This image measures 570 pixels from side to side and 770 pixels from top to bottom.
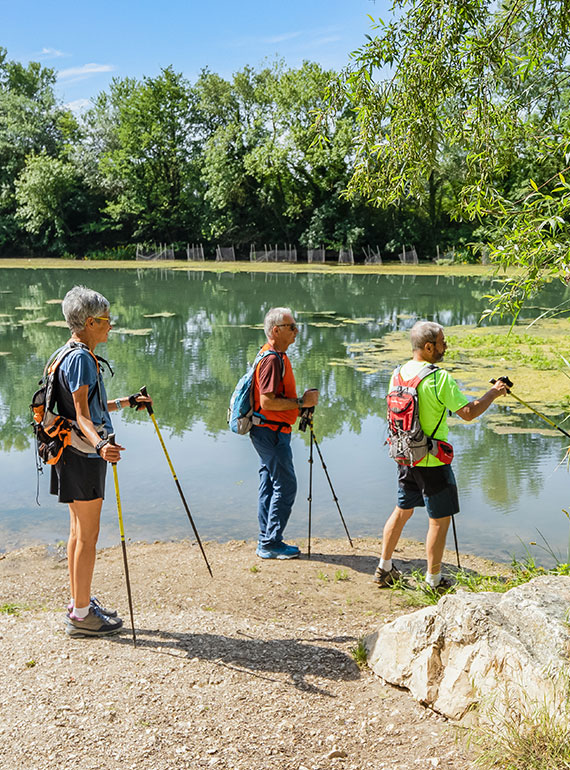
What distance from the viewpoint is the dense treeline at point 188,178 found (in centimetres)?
4850

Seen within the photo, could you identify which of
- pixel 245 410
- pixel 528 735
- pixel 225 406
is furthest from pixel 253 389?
pixel 225 406

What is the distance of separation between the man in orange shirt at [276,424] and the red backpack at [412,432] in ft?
2.60

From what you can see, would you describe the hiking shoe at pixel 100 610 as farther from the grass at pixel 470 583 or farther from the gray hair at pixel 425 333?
the gray hair at pixel 425 333

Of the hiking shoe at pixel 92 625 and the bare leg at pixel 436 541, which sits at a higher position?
the bare leg at pixel 436 541

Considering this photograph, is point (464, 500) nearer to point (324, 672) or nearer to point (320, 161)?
point (324, 672)

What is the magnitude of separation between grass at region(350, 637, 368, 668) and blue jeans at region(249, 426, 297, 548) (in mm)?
1834

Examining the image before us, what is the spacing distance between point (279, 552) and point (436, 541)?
1406 millimetres

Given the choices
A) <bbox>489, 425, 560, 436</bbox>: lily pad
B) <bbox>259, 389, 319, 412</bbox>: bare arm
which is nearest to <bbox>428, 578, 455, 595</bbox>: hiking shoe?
<bbox>259, 389, 319, 412</bbox>: bare arm

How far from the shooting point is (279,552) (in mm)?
5750

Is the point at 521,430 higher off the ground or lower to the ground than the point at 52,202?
lower

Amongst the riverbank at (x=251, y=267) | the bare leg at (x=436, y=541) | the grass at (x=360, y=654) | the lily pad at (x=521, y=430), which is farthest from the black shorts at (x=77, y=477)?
the riverbank at (x=251, y=267)

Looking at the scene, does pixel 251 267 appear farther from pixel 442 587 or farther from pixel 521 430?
pixel 442 587

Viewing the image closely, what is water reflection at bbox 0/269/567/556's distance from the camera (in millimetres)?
7125

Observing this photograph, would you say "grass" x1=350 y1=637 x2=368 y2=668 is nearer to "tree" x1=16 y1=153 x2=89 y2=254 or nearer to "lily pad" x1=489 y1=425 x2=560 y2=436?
"lily pad" x1=489 y1=425 x2=560 y2=436
